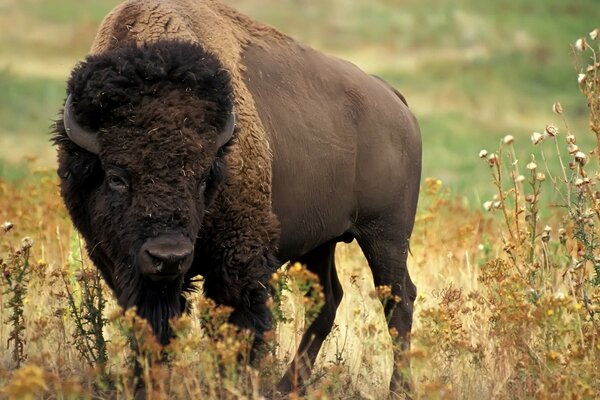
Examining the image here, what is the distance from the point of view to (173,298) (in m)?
6.05

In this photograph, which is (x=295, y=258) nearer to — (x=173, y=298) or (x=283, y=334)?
(x=283, y=334)

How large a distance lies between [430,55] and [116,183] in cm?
3961

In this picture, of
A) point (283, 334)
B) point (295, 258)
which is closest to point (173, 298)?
point (295, 258)

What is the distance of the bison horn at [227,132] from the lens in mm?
6014

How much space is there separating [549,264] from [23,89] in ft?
96.7

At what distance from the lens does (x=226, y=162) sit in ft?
20.7

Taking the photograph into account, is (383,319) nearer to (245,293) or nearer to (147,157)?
(245,293)

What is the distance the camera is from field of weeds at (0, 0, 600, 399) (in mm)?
5121

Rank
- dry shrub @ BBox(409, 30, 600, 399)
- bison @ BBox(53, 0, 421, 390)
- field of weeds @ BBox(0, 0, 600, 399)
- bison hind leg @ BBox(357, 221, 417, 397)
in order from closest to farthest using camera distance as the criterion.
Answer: field of weeds @ BBox(0, 0, 600, 399) → dry shrub @ BBox(409, 30, 600, 399) → bison @ BBox(53, 0, 421, 390) → bison hind leg @ BBox(357, 221, 417, 397)

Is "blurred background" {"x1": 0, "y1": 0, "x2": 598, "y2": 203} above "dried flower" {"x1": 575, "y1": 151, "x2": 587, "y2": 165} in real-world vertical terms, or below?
above

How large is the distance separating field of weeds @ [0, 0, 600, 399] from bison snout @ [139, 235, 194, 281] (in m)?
0.25

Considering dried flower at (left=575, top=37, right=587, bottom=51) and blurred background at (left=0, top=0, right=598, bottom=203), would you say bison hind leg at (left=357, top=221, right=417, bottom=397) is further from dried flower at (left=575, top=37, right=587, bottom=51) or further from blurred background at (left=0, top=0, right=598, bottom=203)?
blurred background at (left=0, top=0, right=598, bottom=203)

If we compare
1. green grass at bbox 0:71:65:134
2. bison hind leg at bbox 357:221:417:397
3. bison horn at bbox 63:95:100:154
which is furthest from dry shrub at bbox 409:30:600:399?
green grass at bbox 0:71:65:134

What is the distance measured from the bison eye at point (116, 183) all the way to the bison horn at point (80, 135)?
5.7 inches
